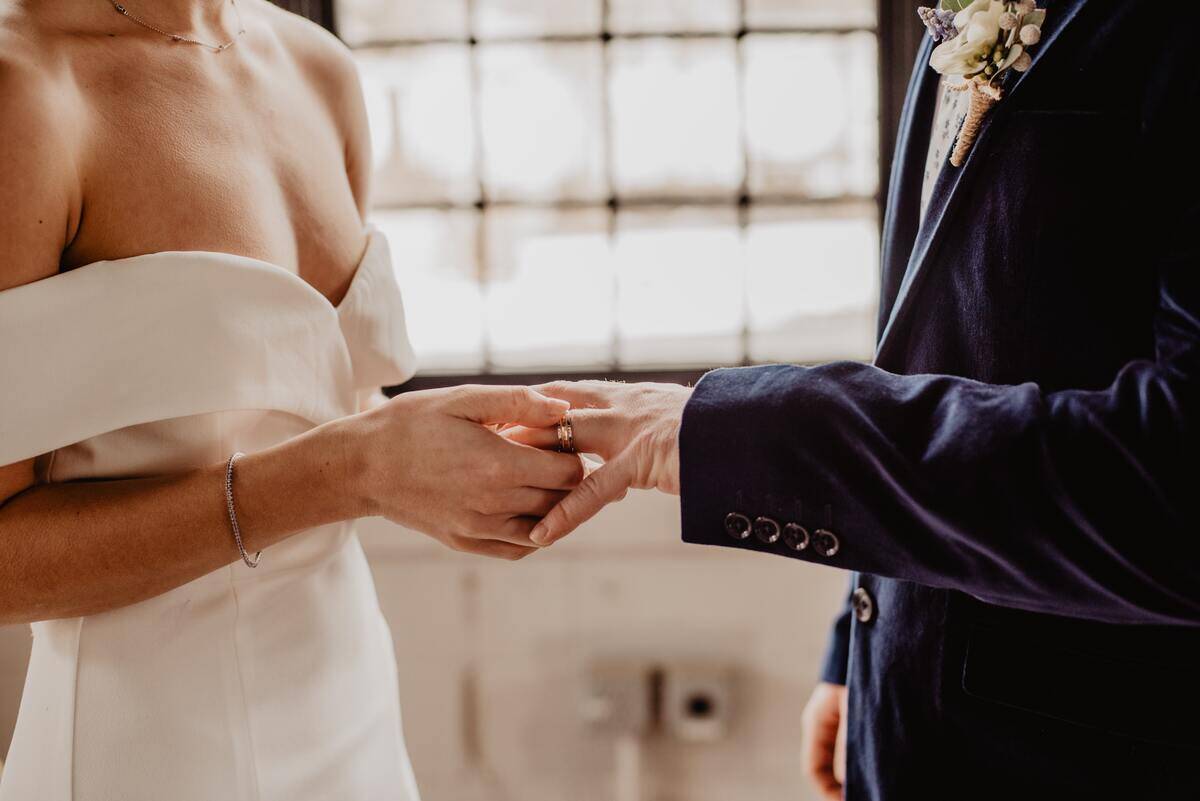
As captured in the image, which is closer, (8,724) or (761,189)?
(8,724)

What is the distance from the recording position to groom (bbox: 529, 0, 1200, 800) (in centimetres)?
69

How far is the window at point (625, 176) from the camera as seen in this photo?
82.4 inches

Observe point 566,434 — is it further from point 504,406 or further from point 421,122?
point 421,122

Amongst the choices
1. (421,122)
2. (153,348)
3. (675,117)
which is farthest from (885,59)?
(153,348)

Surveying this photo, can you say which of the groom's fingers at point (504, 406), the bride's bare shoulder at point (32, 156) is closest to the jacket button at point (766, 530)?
the groom's fingers at point (504, 406)

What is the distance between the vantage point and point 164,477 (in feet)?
2.94

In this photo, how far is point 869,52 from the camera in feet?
6.79

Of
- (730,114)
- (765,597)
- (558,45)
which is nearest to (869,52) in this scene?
(730,114)

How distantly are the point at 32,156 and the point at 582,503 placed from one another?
23.4 inches

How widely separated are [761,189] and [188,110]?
57.7 inches

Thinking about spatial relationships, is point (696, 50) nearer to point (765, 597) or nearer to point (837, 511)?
point (765, 597)

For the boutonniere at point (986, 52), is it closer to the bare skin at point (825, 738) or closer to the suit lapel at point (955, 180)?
the suit lapel at point (955, 180)

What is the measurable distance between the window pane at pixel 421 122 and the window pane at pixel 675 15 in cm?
40

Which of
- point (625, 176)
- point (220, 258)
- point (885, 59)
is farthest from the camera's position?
point (625, 176)
